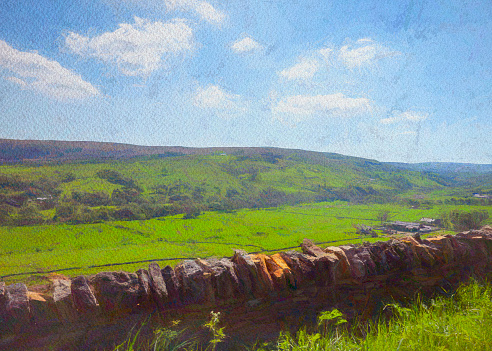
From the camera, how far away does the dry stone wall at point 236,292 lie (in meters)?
2.15

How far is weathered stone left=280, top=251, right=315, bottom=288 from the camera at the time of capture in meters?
3.03

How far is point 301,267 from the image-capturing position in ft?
10.1

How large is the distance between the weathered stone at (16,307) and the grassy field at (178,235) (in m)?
1.98

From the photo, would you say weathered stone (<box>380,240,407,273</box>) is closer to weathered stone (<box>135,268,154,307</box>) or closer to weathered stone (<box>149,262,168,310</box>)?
weathered stone (<box>149,262,168,310</box>)

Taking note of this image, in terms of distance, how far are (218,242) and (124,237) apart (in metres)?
1.97

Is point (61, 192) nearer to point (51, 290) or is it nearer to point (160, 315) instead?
point (51, 290)

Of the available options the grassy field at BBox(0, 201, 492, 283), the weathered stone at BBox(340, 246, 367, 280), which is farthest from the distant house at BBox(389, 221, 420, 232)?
the weathered stone at BBox(340, 246, 367, 280)

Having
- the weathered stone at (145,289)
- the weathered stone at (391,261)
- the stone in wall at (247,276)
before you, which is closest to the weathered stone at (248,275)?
the stone in wall at (247,276)

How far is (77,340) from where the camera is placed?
221 cm

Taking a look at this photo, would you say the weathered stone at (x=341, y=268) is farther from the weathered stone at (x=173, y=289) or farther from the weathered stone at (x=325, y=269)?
the weathered stone at (x=173, y=289)

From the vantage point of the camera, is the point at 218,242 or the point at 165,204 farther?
the point at 165,204

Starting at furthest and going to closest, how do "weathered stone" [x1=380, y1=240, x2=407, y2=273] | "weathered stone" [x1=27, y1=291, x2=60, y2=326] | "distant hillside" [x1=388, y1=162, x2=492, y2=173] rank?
"distant hillside" [x1=388, y1=162, x2=492, y2=173] < "weathered stone" [x1=380, y1=240, x2=407, y2=273] < "weathered stone" [x1=27, y1=291, x2=60, y2=326]

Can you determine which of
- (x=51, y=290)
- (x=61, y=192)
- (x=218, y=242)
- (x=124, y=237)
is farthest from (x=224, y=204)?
(x=51, y=290)

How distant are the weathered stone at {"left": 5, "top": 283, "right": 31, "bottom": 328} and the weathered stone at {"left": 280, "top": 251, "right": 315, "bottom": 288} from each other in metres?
2.59
